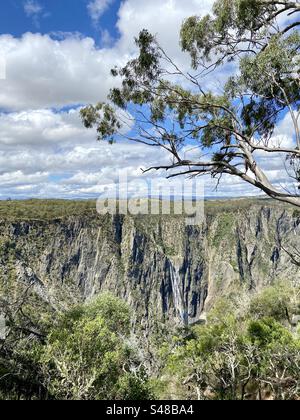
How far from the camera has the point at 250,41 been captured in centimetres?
969

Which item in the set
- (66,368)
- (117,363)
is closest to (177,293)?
(117,363)

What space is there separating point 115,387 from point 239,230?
154617 millimetres

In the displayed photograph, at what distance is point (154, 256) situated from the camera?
138125 mm

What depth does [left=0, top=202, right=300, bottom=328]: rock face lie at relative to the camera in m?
92.1

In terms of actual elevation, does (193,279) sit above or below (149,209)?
below

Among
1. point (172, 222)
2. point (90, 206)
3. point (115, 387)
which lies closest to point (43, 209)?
point (90, 206)

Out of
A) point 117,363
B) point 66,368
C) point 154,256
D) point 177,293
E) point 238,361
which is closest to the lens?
point 66,368

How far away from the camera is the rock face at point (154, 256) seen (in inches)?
3627

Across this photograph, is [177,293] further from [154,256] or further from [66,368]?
[66,368]

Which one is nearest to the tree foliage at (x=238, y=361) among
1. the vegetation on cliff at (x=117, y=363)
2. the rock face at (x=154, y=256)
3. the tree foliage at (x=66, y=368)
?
the vegetation on cliff at (x=117, y=363)

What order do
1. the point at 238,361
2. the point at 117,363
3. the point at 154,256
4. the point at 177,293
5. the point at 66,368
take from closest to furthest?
the point at 66,368
the point at 238,361
the point at 117,363
the point at 154,256
the point at 177,293

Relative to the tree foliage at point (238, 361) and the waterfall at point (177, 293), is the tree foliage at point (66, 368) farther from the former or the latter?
the waterfall at point (177, 293)
